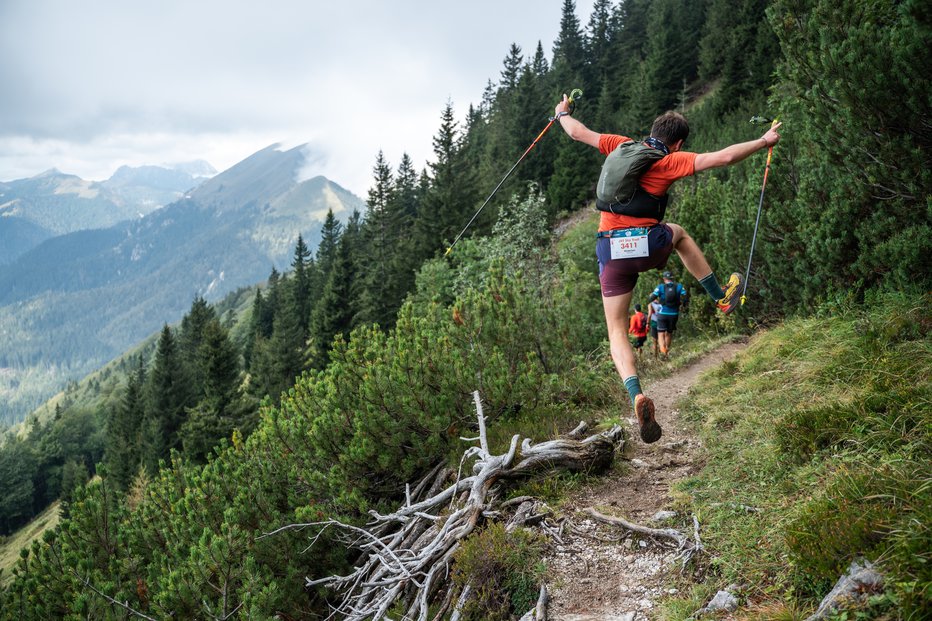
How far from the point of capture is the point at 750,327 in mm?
10508

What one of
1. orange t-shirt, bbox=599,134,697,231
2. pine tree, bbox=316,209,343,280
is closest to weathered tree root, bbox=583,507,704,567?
orange t-shirt, bbox=599,134,697,231

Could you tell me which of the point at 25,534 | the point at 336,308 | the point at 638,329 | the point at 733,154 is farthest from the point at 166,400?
the point at 733,154

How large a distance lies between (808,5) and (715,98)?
39369mm

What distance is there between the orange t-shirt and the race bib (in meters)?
0.12

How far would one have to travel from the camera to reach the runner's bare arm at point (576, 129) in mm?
4883

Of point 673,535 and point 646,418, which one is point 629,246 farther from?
point 673,535

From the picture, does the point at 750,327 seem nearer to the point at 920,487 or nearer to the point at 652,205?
the point at 652,205

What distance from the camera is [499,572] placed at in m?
3.99

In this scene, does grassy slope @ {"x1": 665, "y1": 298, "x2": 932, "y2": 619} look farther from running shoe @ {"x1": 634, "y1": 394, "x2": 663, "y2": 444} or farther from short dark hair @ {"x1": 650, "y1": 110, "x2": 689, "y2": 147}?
short dark hair @ {"x1": 650, "y1": 110, "x2": 689, "y2": 147}

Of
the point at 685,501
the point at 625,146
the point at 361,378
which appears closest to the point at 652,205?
the point at 625,146

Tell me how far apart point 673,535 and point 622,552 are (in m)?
0.42

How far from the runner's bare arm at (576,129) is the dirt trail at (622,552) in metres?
3.06

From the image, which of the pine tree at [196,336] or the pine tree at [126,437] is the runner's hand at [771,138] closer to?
the pine tree at [126,437]

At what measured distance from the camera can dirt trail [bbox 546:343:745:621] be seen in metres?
3.46
